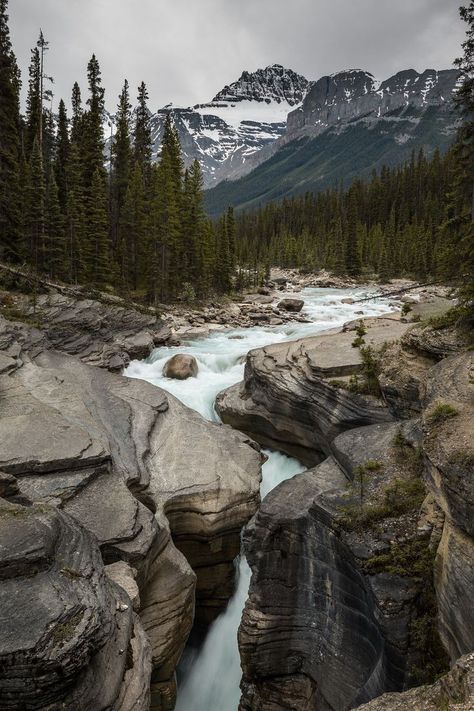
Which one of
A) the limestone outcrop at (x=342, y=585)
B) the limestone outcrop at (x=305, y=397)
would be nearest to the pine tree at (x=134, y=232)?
the limestone outcrop at (x=305, y=397)

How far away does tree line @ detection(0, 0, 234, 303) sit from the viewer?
3147cm

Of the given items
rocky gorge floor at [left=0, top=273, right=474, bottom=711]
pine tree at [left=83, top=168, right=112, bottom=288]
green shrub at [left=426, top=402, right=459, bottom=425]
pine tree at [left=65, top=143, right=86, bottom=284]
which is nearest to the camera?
rocky gorge floor at [left=0, top=273, right=474, bottom=711]

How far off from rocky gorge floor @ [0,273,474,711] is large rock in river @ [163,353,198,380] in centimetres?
570

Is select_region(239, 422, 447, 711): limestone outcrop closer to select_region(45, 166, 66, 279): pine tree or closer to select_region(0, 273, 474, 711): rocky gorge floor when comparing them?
select_region(0, 273, 474, 711): rocky gorge floor

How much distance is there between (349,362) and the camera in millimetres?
14164

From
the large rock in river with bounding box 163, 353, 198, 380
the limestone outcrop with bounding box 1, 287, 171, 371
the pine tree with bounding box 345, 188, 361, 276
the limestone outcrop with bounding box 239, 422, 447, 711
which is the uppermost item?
the pine tree with bounding box 345, 188, 361, 276

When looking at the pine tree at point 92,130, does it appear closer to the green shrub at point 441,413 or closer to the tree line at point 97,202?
the tree line at point 97,202

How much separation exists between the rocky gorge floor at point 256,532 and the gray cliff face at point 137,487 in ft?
0.15

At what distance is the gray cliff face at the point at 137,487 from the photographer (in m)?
8.43

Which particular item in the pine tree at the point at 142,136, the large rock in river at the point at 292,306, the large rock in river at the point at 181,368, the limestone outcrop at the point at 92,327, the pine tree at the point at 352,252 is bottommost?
the large rock in river at the point at 181,368

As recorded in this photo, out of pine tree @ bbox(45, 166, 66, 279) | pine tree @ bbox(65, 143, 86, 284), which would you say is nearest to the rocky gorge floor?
pine tree @ bbox(45, 166, 66, 279)

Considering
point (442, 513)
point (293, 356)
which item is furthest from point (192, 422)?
point (442, 513)

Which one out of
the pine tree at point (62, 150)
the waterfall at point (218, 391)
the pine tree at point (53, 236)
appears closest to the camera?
the waterfall at point (218, 391)

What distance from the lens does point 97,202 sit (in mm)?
36594
